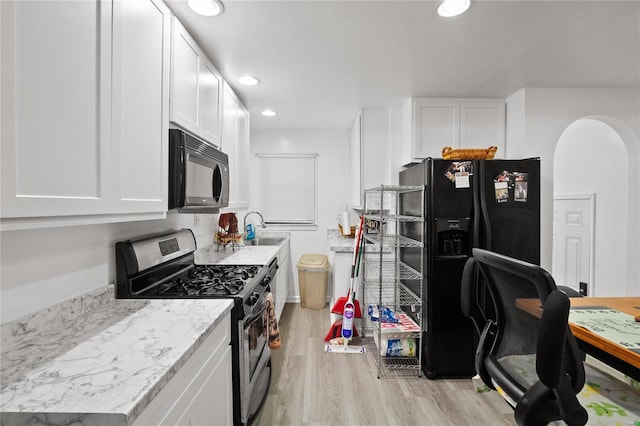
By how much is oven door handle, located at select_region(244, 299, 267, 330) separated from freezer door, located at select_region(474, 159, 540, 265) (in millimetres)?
1608

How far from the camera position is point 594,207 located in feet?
10.7

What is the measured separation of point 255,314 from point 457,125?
8.00 ft

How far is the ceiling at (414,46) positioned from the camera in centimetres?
159

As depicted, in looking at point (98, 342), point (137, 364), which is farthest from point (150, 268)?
point (137, 364)

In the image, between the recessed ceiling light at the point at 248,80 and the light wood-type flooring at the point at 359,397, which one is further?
the recessed ceiling light at the point at 248,80

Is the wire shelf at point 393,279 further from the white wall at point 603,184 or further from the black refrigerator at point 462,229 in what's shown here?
the white wall at point 603,184

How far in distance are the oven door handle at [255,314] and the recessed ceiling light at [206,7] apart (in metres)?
1.55

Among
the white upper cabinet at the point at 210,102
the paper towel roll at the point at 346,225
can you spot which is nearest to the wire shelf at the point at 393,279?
the paper towel roll at the point at 346,225

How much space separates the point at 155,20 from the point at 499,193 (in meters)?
2.38

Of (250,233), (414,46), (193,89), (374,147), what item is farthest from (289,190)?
(414,46)

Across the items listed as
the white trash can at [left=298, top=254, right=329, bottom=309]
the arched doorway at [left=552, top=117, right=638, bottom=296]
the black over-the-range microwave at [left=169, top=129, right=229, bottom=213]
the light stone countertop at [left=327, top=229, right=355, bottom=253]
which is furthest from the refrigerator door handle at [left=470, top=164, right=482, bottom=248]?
the white trash can at [left=298, top=254, right=329, bottom=309]

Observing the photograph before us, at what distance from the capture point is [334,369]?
2443 millimetres

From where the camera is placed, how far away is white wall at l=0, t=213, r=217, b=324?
0.98 m

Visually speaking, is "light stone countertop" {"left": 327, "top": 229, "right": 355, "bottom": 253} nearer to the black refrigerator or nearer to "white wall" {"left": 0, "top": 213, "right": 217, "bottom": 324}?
the black refrigerator
